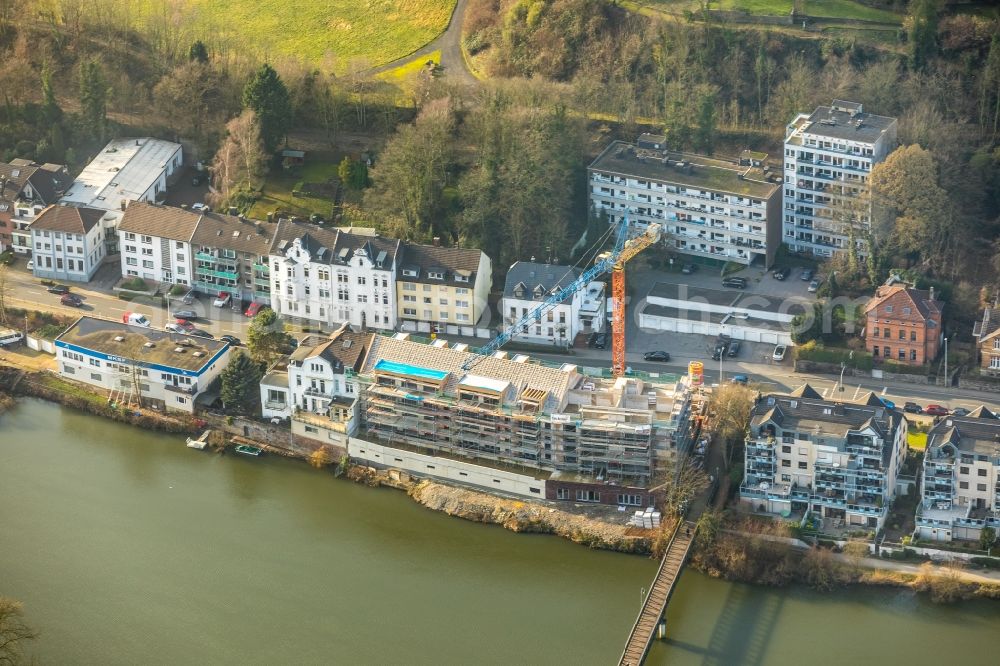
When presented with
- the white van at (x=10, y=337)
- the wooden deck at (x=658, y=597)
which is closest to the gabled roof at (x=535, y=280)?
the wooden deck at (x=658, y=597)

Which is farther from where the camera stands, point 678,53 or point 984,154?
point 678,53

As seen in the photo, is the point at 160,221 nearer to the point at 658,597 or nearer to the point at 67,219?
the point at 67,219

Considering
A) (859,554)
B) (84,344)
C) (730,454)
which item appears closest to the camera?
(859,554)

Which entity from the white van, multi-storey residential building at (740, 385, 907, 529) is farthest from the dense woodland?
multi-storey residential building at (740, 385, 907, 529)

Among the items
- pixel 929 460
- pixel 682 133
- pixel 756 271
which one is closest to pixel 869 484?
pixel 929 460

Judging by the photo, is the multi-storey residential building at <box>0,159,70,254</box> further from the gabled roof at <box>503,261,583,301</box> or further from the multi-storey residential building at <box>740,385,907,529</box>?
the multi-storey residential building at <box>740,385,907,529</box>

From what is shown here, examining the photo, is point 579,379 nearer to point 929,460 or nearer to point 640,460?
point 640,460
